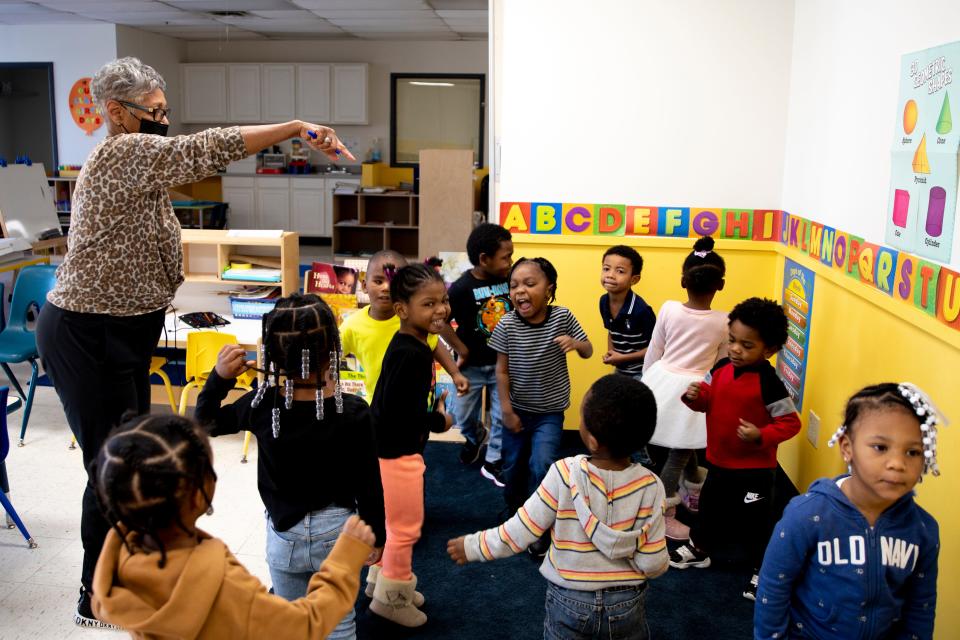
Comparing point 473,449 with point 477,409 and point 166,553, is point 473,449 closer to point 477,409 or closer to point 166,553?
point 477,409

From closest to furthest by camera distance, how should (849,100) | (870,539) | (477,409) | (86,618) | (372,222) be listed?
(870,539)
(86,618)
(849,100)
(477,409)
(372,222)

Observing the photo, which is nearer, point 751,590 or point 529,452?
point 751,590

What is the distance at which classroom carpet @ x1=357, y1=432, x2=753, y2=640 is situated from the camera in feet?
9.35

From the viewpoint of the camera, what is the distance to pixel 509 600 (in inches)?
120

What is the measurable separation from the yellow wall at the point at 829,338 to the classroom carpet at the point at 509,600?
0.66 metres

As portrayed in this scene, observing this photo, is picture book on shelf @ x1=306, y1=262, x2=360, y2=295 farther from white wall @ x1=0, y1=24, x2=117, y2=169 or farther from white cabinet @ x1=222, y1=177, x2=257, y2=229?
white cabinet @ x1=222, y1=177, x2=257, y2=229

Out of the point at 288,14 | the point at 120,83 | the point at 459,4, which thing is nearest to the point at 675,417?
the point at 120,83

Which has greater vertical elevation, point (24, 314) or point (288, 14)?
point (288, 14)

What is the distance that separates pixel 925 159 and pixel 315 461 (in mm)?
1980

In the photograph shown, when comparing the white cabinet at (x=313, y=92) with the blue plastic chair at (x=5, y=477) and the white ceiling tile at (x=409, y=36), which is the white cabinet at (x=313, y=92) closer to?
the white ceiling tile at (x=409, y=36)

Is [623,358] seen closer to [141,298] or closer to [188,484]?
[141,298]

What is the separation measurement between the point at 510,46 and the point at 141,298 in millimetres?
2470

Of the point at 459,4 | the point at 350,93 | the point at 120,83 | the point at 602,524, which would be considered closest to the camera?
the point at 602,524

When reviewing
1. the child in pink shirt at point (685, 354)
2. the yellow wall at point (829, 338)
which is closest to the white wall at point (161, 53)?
the yellow wall at point (829, 338)
